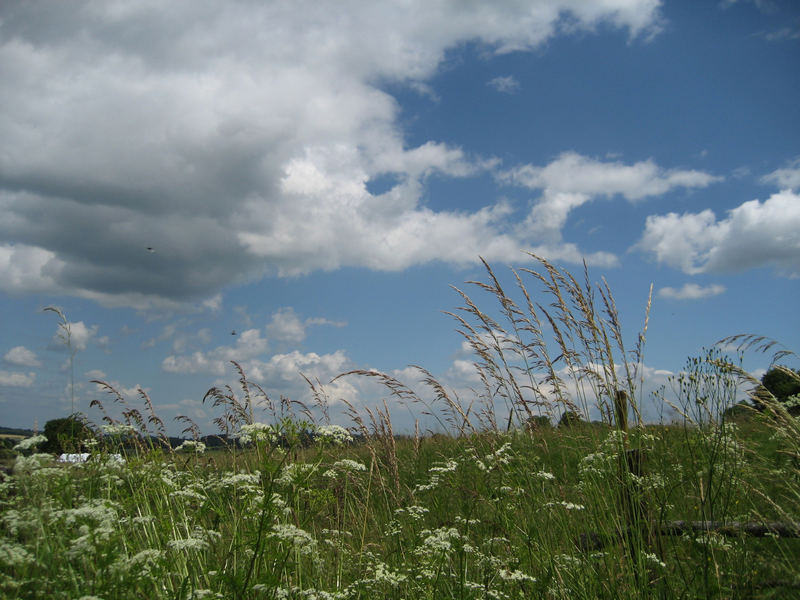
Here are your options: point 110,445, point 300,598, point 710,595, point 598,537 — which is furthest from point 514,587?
point 110,445

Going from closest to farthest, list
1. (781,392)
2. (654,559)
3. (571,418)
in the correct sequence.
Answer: (654,559)
(571,418)
(781,392)

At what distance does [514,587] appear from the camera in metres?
3.48

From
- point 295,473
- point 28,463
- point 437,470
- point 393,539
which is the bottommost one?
point 393,539

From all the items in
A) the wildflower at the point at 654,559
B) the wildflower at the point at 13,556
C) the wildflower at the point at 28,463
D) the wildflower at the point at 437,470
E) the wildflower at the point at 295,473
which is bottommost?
the wildflower at the point at 654,559

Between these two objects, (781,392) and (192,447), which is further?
(781,392)

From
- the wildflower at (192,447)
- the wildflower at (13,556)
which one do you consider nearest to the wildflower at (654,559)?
the wildflower at (13,556)

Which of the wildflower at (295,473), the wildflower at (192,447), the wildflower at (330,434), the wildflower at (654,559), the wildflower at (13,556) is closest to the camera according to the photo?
the wildflower at (13,556)

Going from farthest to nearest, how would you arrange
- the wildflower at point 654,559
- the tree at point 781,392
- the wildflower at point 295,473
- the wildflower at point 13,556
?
the tree at point 781,392 < the wildflower at point 654,559 < the wildflower at point 295,473 < the wildflower at point 13,556

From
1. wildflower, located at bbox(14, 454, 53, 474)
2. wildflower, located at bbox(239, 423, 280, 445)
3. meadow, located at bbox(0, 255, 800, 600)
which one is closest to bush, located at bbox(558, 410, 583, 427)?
meadow, located at bbox(0, 255, 800, 600)

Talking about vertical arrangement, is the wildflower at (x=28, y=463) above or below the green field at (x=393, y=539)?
above

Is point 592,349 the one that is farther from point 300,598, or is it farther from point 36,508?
point 36,508

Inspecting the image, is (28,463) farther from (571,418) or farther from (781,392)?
(781,392)

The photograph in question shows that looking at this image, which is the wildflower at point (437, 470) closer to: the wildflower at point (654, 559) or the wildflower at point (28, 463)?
the wildflower at point (654, 559)

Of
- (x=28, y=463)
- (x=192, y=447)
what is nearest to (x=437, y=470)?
(x=28, y=463)
